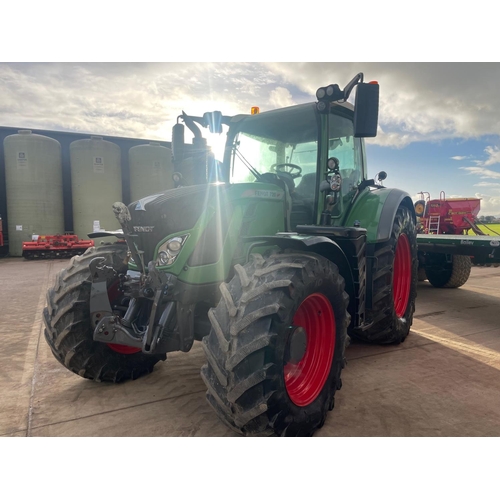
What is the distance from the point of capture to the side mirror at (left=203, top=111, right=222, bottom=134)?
4.01 meters

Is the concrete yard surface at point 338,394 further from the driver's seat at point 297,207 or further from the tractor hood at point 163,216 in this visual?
the driver's seat at point 297,207

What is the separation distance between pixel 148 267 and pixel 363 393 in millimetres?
1906

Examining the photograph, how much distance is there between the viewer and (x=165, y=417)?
2682mm

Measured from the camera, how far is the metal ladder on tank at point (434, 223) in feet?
39.6

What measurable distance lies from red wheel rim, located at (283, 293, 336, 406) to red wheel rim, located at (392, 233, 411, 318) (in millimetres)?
2081

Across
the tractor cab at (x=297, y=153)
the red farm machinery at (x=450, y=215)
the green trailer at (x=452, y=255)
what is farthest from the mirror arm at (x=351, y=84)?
the red farm machinery at (x=450, y=215)

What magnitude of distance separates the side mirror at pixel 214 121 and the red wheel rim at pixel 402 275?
7.84ft

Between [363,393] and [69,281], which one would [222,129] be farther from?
[363,393]

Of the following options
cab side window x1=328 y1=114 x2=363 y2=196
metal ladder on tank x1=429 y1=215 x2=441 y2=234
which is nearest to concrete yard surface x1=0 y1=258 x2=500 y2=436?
cab side window x1=328 y1=114 x2=363 y2=196

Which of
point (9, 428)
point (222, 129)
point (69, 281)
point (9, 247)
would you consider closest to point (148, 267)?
point (69, 281)

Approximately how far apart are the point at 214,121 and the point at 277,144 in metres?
0.76

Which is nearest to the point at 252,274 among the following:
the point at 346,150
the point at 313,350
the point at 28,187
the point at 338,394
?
the point at 313,350

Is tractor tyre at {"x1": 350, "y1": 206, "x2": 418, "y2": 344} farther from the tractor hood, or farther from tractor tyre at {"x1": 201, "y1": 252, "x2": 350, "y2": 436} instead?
the tractor hood

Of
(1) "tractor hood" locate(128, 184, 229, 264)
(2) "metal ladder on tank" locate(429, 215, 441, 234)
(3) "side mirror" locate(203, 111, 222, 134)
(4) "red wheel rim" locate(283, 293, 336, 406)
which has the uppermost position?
(3) "side mirror" locate(203, 111, 222, 134)
